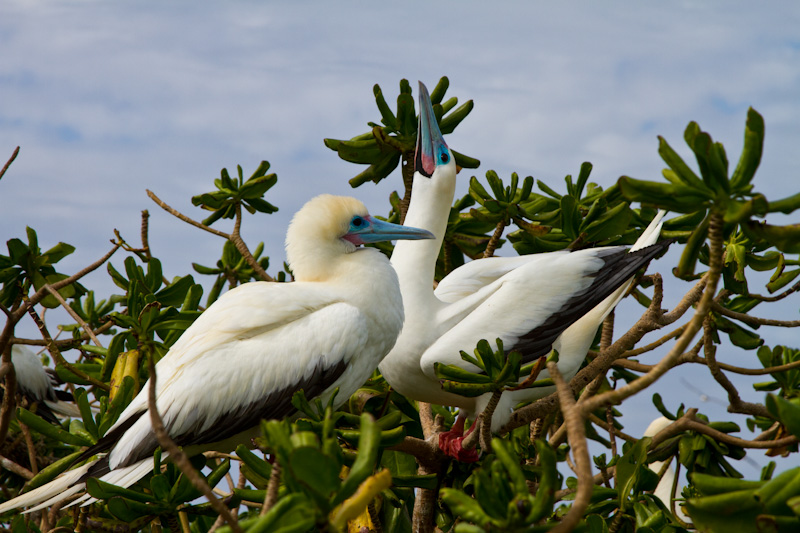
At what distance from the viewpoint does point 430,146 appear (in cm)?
437

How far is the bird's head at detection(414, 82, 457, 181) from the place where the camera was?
4.35 m

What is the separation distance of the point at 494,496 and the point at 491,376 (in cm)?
79

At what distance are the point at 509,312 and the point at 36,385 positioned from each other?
3.92 metres

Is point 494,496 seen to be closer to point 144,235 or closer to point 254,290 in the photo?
point 254,290

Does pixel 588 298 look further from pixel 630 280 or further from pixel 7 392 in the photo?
pixel 7 392

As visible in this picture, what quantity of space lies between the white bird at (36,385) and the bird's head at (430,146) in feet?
10.6

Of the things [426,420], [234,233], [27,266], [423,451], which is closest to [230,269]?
[234,233]

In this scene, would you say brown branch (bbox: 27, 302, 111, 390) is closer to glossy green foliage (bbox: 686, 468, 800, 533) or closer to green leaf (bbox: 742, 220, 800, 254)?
glossy green foliage (bbox: 686, 468, 800, 533)

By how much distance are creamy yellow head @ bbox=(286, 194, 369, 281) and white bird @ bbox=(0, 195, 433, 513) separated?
0.45ft

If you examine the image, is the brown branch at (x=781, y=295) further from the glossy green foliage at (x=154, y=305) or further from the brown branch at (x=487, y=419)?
the glossy green foliage at (x=154, y=305)

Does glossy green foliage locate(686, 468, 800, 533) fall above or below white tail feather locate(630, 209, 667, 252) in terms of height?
below

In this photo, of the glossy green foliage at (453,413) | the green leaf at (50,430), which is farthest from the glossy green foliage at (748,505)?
the green leaf at (50,430)

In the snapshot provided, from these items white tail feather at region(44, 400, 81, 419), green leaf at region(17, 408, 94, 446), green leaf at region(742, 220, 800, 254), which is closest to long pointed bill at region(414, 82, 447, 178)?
green leaf at region(17, 408, 94, 446)

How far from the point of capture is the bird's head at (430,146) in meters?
4.35
